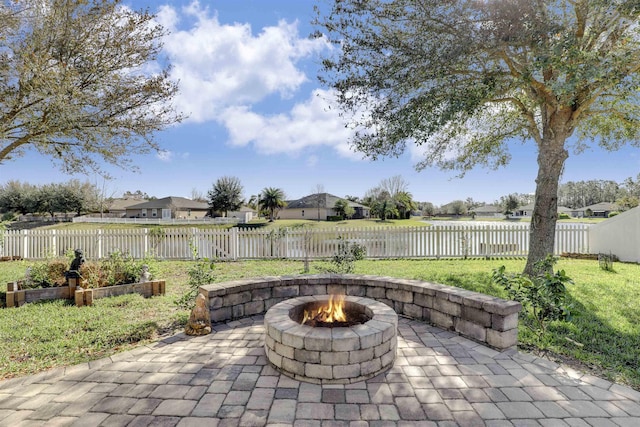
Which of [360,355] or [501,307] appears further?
[501,307]

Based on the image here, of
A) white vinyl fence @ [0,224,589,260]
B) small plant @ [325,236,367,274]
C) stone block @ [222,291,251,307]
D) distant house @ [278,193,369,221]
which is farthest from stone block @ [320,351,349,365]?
distant house @ [278,193,369,221]

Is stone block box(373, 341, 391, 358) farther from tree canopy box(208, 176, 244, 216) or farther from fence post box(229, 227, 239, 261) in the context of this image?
tree canopy box(208, 176, 244, 216)

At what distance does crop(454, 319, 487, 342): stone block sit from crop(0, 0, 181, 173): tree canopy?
6.87 meters

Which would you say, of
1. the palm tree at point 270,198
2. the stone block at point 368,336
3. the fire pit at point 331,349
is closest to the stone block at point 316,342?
the fire pit at point 331,349

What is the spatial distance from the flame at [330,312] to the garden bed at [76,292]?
3.79 meters

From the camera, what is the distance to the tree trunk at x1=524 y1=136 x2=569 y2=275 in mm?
6289

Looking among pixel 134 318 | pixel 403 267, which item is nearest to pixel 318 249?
pixel 403 267

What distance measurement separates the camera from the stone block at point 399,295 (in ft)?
13.7

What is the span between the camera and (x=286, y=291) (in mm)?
4523

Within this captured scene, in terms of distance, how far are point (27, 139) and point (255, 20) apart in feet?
17.1

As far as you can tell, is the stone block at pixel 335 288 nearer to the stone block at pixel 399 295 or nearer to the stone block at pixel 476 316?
the stone block at pixel 399 295

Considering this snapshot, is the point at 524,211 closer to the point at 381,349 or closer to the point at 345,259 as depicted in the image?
the point at 345,259

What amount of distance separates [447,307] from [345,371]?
1.86 m

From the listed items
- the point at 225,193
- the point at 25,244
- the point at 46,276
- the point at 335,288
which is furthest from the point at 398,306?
the point at 225,193
